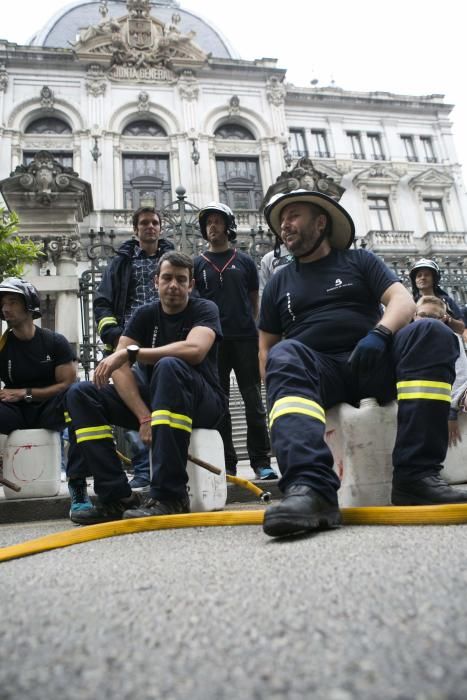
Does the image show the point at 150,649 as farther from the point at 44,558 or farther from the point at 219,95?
the point at 219,95

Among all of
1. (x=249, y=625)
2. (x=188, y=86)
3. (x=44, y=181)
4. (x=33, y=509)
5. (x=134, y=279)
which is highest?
(x=188, y=86)

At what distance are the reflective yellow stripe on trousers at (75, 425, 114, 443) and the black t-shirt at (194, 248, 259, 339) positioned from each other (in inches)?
72.8

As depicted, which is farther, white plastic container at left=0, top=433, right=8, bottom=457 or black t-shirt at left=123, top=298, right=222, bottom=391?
white plastic container at left=0, top=433, right=8, bottom=457

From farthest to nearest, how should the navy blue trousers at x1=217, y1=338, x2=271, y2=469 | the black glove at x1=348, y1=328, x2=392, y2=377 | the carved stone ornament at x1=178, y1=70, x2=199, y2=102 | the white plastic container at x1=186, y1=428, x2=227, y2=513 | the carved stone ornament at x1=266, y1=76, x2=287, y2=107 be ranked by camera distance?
1. the carved stone ornament at x1=266, y1=76, x2=287, y2=107
2. the carved stone ornament at x1=178, y1=70, x2=199, y2=102
3. the navy blue trousers at x1=217, y1=338, x2=271, y2=469
4. the white plastic container at x1=186, y1=428, x2=227, y2=513
5. the black glove at x1=348, y1=328, x2=392, y2=377

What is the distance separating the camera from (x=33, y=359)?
169 inches

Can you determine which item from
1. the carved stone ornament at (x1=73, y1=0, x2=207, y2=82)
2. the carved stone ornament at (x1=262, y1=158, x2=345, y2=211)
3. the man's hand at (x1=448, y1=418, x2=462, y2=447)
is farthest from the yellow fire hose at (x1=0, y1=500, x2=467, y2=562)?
the carved stone ornament at (x1=73, y1=0, x2=207, y2=82)

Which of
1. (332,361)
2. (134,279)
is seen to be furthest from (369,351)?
(134,279)

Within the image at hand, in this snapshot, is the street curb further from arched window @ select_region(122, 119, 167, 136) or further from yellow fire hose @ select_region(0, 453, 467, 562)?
arched window @ select_region(122, 119, 167, 136)

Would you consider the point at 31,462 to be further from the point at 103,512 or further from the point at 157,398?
the point at 157,398

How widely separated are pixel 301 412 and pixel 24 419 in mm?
2769

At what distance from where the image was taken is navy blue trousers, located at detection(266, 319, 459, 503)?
7.04 feet

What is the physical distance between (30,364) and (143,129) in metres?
24.2

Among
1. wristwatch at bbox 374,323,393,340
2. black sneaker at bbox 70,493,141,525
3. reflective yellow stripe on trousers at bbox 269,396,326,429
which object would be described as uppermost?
wristwatch at bbox 374,323,393,340

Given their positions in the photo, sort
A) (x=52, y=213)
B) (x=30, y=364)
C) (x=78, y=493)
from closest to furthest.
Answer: (x=78, y=493) < (x=30, y=364) < (x=52, y=213)
